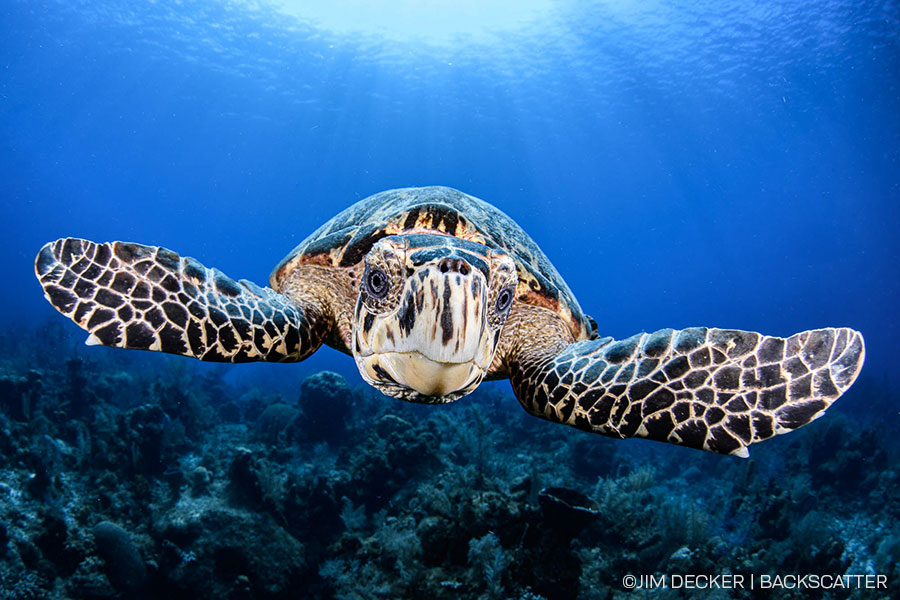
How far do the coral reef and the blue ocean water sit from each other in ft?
50.4

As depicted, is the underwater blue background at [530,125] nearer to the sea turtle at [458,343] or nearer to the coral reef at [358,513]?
the coral reef at [358,513]

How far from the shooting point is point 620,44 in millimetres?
30344

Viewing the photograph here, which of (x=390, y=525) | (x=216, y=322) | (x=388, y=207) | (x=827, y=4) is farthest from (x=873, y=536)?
(x=827, y=4)

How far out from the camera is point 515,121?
1807 inches

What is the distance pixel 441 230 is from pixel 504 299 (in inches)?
52.1

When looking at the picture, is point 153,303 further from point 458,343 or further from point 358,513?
point 358,513

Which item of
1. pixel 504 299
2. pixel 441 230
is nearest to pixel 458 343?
pixel 504 299

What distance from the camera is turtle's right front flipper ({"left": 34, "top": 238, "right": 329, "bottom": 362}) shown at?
2.45 m

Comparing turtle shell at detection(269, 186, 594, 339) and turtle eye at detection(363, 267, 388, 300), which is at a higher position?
turtle shell at detection(269, 186, 594, 339)

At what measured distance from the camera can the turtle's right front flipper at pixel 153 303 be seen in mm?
2453

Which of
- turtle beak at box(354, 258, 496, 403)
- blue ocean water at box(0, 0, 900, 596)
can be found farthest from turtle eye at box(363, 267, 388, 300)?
blue ocean water at box(0, 0, 900, 596)

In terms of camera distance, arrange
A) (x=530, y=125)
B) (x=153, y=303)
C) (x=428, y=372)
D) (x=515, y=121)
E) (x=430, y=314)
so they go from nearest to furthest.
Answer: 1. (x=430, y=314)
2. (x=428, y=372)
3. (x=153, y=303)
4. (x=515, y=121)
5. (x=530, y=125)

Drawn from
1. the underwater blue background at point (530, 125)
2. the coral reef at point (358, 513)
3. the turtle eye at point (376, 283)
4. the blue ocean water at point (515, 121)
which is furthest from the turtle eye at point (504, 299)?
the underwater blue background at point (530, 125)

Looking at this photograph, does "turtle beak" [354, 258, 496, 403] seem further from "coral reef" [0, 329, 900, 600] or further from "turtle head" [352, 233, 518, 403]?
"coral reef" [0, 329, 900, 600]
